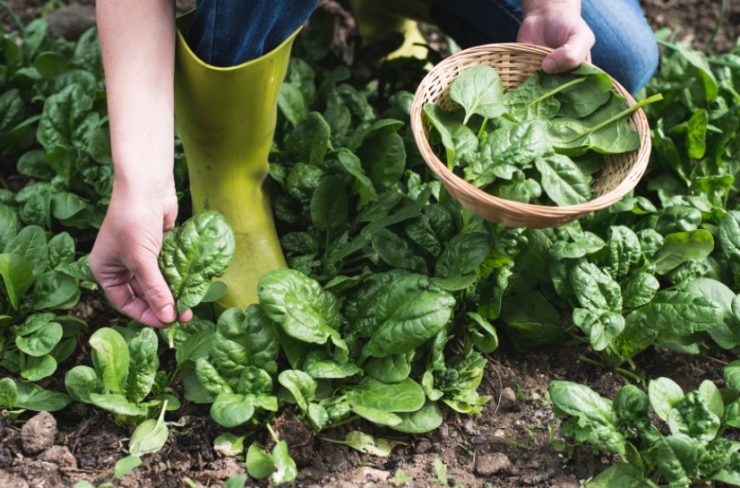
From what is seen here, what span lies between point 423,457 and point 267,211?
1.97 feet

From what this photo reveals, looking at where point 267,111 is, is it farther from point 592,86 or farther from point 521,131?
point 592,86

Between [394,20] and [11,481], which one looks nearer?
[11,481]

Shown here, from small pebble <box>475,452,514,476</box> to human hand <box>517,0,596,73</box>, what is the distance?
717 mm

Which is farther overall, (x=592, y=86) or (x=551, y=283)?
(x=551, y=283)

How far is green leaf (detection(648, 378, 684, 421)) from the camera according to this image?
139 centimetres

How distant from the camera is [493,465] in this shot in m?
1.45

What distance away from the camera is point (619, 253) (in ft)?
5.24

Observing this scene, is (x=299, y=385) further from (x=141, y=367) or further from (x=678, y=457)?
(x=678, y=457)

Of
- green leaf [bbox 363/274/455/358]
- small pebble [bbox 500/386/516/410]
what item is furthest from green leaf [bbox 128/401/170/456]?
small pebble [bbox 500/386/516/410]

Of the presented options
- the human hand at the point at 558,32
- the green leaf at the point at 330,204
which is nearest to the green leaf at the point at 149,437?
the green leaf at the point at 330,204

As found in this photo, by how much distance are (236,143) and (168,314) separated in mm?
360

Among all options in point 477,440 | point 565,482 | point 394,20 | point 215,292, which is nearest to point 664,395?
point 565,482

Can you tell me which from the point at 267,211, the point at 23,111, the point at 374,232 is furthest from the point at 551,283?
the point at 23,111

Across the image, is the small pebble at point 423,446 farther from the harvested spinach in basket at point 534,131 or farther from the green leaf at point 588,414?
the harvested spinach in basket at point 534,131
